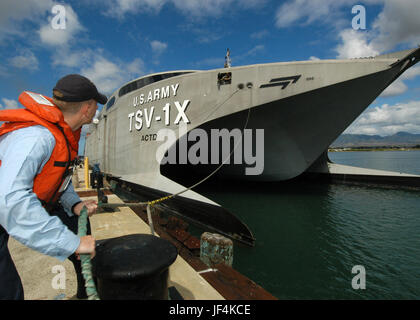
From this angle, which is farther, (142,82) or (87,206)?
(142,82)

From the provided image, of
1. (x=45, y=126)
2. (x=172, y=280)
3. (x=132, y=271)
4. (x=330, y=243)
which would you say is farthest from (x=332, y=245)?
(x=45, y=126)

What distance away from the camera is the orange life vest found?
1.46 metres

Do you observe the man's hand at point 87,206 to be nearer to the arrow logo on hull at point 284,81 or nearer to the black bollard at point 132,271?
the black bollard at point 132,271

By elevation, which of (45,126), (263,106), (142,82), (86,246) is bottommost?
(86,246)

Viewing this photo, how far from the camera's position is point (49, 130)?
1.50m

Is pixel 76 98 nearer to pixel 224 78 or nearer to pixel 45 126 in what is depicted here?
pixel 45 126

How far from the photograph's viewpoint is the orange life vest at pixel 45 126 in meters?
1.46

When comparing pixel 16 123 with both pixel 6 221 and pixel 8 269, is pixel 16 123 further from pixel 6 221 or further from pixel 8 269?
pixel 8 269

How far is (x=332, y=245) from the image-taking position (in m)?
6.01

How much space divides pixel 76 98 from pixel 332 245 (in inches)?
273

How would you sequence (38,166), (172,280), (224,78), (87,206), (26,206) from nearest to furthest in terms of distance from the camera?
(26,206) < (38,166) < (87,206) < (172,280) < (224,78)

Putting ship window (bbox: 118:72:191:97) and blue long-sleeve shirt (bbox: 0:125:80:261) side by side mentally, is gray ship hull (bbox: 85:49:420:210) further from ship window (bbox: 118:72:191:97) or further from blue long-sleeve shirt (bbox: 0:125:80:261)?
blue long-sleeve shirt (bbox: 0:125:80:261)

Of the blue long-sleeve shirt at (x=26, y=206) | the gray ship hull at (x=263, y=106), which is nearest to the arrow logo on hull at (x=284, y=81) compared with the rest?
the gray ship hull at (x=263, y=106)
